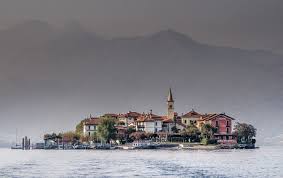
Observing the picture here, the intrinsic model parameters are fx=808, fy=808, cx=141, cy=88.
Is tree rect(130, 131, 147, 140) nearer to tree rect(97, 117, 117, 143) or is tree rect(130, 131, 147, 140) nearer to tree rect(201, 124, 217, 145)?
tree rect(97, 117, 117, 143)

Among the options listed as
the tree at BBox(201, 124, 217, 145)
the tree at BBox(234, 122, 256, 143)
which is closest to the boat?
the tree at BBox(201, 124, 217, 145)

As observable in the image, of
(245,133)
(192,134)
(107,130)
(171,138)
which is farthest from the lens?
(171,138)

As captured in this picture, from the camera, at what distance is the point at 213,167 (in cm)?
8625

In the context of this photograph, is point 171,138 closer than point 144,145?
No

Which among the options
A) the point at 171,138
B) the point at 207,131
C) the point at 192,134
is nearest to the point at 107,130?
the point at 171,138

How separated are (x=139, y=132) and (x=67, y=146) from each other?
17.7m

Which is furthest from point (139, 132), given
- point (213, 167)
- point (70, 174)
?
point (70, 174)

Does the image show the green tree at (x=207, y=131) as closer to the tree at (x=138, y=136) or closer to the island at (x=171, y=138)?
the island at (x=171, y=138)

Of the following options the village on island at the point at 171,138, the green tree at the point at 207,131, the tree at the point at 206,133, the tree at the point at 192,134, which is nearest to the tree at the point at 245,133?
the village on island at the point at 171,138

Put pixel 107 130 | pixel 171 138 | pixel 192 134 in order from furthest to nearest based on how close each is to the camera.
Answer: pixel 171 138
pixel 192 134
pixel 107 130

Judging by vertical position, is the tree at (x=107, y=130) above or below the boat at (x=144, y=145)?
above

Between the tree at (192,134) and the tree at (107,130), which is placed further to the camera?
the tree at (192,134)

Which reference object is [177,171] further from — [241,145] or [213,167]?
[241,145]

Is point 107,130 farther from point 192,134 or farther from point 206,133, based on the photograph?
point 206,133
